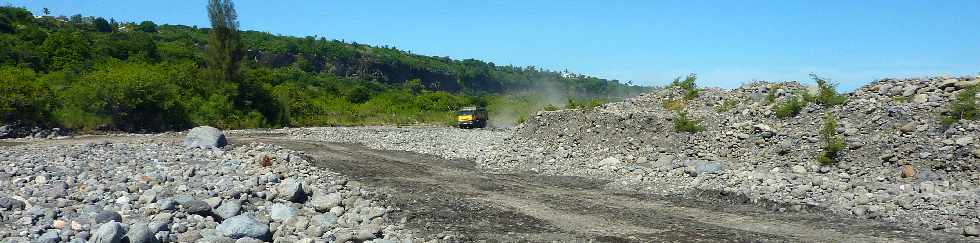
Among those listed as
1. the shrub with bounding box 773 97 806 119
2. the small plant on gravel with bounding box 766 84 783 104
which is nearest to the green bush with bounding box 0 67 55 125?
the small plant on gravel with bounding box 766 84 783 104

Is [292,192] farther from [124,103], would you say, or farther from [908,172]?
[124,103]

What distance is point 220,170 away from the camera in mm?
15312

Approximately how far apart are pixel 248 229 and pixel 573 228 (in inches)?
191

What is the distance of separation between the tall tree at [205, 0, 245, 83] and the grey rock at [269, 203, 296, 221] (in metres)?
39.2

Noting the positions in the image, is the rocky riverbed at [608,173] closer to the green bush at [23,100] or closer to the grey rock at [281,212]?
the grey rock at [281,212]

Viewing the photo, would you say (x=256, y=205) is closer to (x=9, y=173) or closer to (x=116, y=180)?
(x=116, y=180)

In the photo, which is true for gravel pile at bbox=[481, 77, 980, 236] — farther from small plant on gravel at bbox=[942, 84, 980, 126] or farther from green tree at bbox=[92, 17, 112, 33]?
green tree at bbox=[92, 17, 112, 33]

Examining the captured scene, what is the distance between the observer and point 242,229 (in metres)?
9.01

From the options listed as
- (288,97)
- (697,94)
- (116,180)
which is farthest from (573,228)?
(288,97)

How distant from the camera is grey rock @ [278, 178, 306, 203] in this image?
11945mm

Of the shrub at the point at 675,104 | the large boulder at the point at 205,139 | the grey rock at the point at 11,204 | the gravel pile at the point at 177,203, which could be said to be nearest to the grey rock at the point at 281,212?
the gravel pile at the point at 177,203

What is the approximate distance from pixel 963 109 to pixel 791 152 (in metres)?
3.51

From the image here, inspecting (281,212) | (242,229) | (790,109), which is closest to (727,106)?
(790,109)

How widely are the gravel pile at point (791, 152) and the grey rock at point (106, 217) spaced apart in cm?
1058
